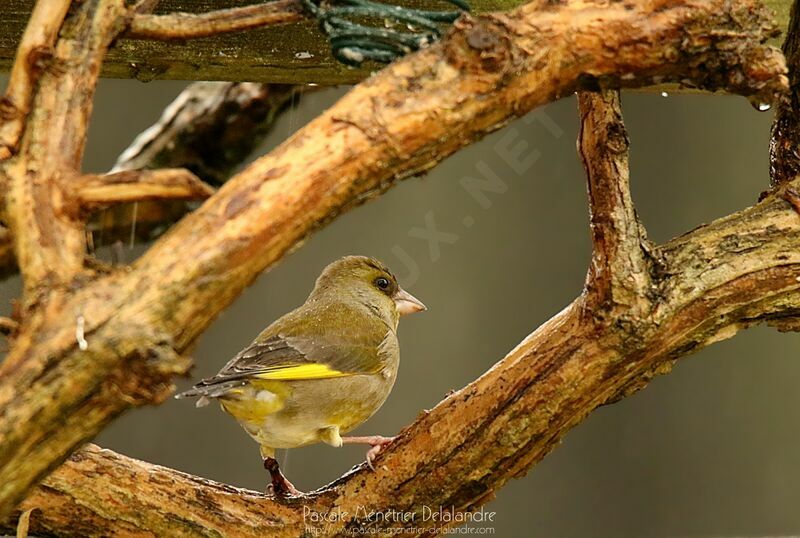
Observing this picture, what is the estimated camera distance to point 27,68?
4.99 ft

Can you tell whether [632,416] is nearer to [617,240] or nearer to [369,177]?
[617,240]

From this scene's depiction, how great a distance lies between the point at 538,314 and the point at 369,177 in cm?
277

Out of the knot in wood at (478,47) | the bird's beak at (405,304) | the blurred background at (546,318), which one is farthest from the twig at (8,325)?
the blurred background at (546,318)

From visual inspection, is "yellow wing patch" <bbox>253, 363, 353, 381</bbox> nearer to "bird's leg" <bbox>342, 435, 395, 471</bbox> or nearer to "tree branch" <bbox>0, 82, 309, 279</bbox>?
"bird's leg" <bbox>342, 435, 395, 471</bbox>

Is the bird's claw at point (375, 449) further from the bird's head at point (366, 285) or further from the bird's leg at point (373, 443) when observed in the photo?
the bird's head at point (366, 285)

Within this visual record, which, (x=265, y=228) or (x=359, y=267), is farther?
(x=359, y=267)

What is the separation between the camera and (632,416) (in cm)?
422

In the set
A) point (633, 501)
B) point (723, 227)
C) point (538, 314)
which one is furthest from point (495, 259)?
point (723, 227)

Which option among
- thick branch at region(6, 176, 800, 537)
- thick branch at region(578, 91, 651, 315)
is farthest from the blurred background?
thick branch at region(578, 91, 651, 315)

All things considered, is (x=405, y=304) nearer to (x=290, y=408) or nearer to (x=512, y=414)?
(x=290, y=408)


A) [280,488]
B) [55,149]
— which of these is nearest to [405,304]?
[280,488]

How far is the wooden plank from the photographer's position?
6.79 ft

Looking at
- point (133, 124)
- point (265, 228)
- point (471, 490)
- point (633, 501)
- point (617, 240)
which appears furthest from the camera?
point (133, 124)

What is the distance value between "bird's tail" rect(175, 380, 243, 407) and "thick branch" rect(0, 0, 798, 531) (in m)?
0.64
